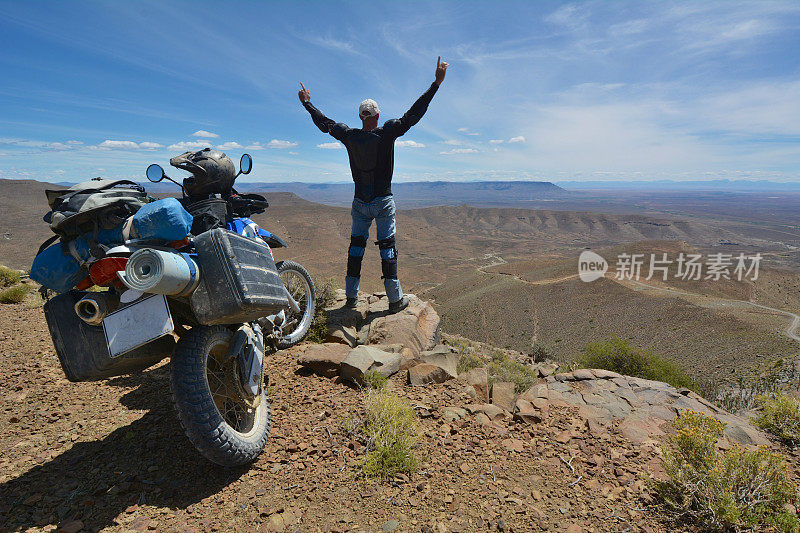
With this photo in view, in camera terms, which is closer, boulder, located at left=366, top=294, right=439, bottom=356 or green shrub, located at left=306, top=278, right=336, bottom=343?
green shrub, located at left=306, top=278, right=336, bottom=343

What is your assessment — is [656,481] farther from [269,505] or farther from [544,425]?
[269,505]

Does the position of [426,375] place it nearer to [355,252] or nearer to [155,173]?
[355,252]

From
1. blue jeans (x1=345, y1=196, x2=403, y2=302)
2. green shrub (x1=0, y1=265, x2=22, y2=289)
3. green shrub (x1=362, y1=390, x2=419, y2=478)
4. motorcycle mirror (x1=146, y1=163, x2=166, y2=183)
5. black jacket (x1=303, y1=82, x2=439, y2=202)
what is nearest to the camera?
green shrub (x1=362, y1=390, x2=419, y2=478)

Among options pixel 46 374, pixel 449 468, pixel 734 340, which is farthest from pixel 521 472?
pixel 734 340

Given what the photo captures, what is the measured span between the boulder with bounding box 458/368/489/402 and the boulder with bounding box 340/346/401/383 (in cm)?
84

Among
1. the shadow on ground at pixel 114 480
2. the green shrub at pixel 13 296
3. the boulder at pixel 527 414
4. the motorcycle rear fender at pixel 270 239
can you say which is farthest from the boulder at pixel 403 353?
the green shrub at pixel 13 296

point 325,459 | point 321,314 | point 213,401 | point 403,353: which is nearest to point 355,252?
point 321,314

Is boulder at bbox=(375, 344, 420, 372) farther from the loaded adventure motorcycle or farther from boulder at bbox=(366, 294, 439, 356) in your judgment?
the loaded adventure motorcycle

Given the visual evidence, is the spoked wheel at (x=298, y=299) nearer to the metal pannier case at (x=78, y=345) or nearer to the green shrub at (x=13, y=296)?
the metal pannier case at (x=78, y=345)

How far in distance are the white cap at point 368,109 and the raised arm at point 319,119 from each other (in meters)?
0.40

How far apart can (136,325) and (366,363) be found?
2.28 metres

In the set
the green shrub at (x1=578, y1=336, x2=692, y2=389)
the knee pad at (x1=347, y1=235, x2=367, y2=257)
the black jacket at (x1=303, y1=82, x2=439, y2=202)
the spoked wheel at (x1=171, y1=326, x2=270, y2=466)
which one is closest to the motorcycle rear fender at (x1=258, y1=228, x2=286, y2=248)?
the knee pad at (x1=347, y1=235, x2=367, y2=257)

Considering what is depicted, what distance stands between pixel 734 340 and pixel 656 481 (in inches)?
1425

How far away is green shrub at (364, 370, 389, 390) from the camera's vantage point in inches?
150
